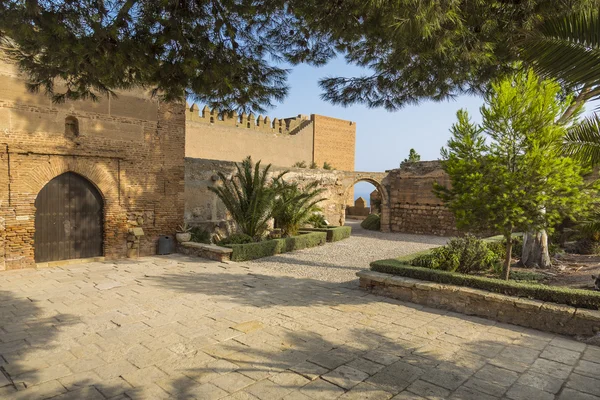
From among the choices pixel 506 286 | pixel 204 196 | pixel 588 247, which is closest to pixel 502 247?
pixel 588 247

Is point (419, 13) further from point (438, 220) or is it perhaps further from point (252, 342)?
point (438, 220)

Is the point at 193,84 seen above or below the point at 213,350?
above

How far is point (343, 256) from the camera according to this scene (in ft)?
36.2

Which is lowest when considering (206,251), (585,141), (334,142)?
(206,251)

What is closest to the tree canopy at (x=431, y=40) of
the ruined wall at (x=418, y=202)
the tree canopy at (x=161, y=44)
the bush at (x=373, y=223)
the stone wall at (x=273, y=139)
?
the tree canopy at (x=161, y=44)

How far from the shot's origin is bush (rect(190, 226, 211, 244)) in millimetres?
11289

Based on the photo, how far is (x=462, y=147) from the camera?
6.36 metres

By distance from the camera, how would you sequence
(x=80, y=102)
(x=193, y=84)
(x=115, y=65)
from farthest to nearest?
(x=80, y=102) < (x=193, y=84) < (x=115, y=65)

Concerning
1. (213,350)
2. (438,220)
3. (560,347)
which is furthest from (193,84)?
(438,220)

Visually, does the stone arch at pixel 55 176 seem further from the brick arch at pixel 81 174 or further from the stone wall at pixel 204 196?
the stone wall at pixel 204 196

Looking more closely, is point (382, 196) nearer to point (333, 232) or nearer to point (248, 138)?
point (333, 232)

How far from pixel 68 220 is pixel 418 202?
43.8ft

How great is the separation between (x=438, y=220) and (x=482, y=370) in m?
13.0

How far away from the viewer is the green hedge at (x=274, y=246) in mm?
9866
